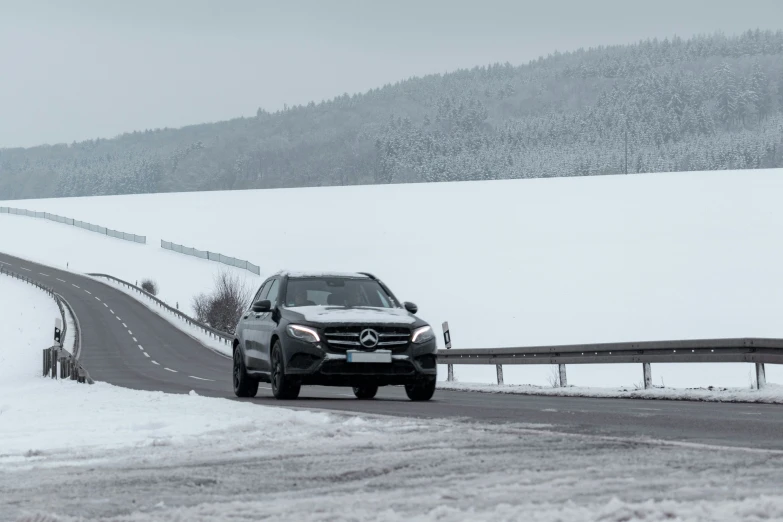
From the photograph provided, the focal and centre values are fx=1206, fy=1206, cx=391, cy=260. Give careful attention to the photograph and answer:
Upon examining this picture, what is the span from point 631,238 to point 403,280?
52.9ft

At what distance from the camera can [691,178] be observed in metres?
108

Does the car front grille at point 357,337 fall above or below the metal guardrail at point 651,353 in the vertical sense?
above

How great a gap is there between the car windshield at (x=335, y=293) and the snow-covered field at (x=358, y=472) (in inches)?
185

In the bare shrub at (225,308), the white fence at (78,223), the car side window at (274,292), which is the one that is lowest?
the car side window at (274,292)

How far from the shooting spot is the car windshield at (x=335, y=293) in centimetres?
1694

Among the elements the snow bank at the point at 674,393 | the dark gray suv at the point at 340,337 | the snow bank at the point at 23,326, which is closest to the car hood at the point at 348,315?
the dark gray suv at the point at 340,337

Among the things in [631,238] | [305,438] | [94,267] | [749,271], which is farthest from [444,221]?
[305,438]

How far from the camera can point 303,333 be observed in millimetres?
15828

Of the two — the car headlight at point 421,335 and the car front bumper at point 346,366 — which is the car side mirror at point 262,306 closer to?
the car front bumper at point 346,366

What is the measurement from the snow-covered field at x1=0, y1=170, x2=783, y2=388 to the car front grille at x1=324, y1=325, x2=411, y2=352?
7.02 metres

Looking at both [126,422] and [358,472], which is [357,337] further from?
[358,472]

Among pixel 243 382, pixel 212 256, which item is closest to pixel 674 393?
pixel 243 382

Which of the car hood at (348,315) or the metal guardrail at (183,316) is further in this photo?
the metal guardrail at (183,316)

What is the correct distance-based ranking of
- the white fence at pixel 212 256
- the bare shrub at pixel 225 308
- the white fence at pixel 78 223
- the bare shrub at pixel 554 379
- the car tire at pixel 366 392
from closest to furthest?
1. the car tire at pixel 366 392
2. the bare shrub at pixel 554 379
3. the bare shrub at pixel 225 308
4. the white fence at pixel 212 256
5. the white fence at pixel 78 223
